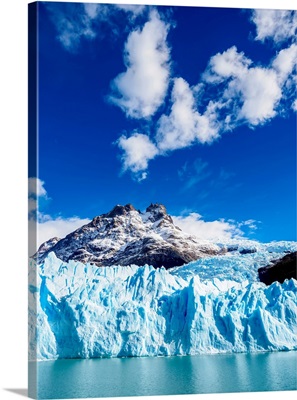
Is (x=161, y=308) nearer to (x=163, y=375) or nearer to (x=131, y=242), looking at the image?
(x=131, y=242)

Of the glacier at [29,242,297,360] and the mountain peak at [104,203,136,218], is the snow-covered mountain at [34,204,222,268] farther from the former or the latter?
the glacier at [29,242,297,360]

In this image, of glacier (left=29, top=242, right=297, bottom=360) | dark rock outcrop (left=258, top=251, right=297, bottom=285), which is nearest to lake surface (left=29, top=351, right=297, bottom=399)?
glacier (left=29, top=242, right=297, bottom=360)

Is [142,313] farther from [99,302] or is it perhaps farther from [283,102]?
[283,102]

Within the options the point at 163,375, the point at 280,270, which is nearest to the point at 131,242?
the point at 163,375

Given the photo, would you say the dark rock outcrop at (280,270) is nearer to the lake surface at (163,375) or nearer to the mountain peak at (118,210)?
the lake surface at (163,375)

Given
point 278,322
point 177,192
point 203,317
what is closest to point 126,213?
point 177,192
